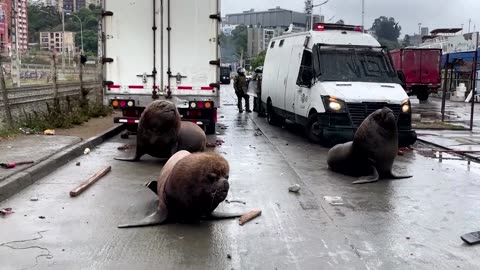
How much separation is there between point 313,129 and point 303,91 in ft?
3.93

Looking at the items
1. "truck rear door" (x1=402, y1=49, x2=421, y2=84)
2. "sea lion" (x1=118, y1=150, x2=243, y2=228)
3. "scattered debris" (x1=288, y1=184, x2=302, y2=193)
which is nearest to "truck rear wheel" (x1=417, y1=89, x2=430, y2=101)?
"truck rear door" (x1=402, y1=49, x2=421, y2=84)

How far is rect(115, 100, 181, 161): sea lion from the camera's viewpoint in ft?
31.8

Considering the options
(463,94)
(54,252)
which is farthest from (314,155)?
(463,94)

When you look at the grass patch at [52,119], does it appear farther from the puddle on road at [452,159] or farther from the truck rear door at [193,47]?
the puddle on road at [452,159]

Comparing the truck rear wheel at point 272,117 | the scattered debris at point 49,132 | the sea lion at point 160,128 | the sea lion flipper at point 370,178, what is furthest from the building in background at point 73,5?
the sea lion flipper at point 370,178

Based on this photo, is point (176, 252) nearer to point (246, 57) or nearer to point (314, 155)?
point (314, 155)

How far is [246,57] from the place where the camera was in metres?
100

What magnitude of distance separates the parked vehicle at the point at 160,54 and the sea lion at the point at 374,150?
15.6 ft

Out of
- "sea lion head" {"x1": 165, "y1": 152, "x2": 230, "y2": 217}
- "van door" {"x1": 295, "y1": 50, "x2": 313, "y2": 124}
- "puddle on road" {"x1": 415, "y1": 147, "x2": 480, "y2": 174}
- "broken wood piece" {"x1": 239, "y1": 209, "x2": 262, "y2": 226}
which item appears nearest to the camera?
"sea lion head" {"x1": 165, "y1": 152, "x2": 230, "y2": 217}

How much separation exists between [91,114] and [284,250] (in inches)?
502

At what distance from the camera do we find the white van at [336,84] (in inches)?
488

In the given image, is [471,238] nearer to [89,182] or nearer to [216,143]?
[89,182]

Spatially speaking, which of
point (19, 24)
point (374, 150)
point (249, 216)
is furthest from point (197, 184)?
point (19, 24)

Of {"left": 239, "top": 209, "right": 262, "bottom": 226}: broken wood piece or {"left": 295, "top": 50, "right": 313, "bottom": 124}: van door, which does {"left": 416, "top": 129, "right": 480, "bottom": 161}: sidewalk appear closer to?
{"left": 295, "top": 50, "right": 313, "bottom": 124}: van door
